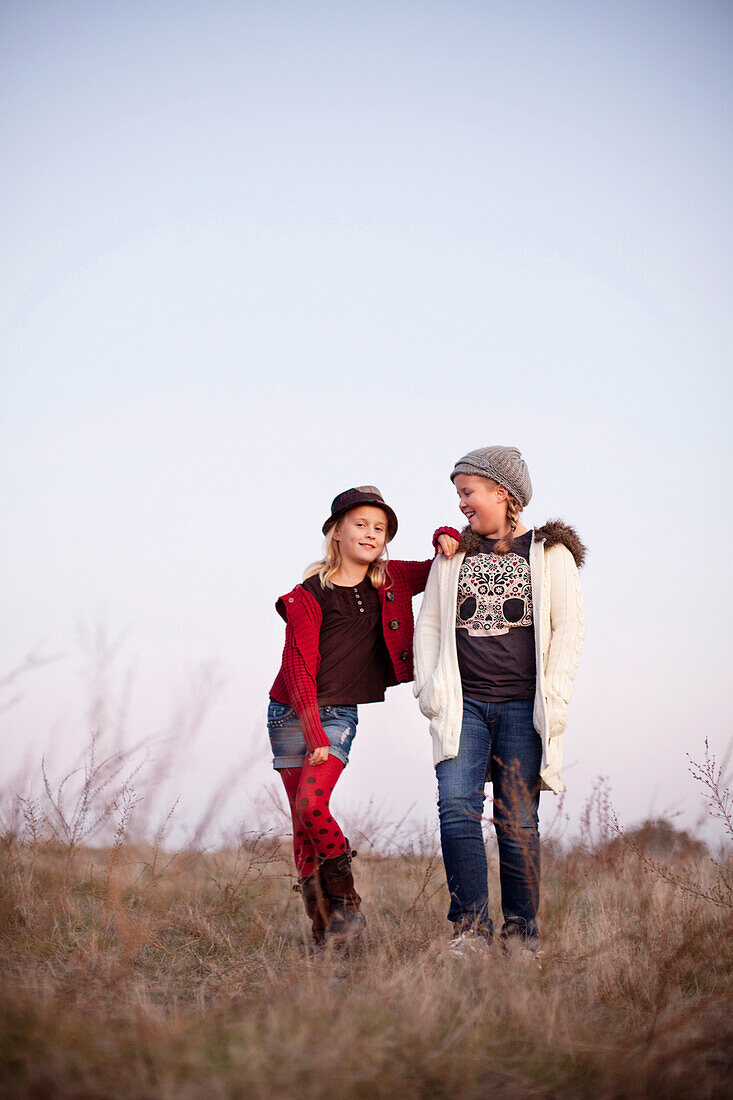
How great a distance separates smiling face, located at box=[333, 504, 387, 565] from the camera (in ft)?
14.7

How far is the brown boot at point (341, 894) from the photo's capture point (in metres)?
4.02

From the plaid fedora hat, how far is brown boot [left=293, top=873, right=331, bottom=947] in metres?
1.73

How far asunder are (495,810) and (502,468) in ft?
5.20

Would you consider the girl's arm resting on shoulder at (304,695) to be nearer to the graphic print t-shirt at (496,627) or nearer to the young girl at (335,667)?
the young girl at (335,667)

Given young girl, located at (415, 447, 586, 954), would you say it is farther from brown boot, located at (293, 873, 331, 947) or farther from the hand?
brown boot, located at (293, 873, 331, 947)

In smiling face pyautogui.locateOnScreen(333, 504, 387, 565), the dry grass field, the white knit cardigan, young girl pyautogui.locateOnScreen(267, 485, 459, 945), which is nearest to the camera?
the dry grass field

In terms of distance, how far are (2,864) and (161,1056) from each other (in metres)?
3.03

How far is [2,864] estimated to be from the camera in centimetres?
479

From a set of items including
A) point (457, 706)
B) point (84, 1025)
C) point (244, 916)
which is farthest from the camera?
point (244, 916)

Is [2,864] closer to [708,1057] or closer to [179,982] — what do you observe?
[179,982]

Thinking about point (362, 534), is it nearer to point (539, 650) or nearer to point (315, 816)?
point (539, 650)

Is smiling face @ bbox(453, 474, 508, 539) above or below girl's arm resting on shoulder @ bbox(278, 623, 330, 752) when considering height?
above

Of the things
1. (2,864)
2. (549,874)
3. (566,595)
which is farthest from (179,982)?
(549,874)

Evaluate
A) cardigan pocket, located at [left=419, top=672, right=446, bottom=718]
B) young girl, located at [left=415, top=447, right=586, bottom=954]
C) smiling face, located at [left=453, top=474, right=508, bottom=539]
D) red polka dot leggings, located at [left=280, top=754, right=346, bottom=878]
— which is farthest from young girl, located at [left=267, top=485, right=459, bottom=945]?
cardigan pocket, located at [left=419, top=672, right=446, bottom=718]
